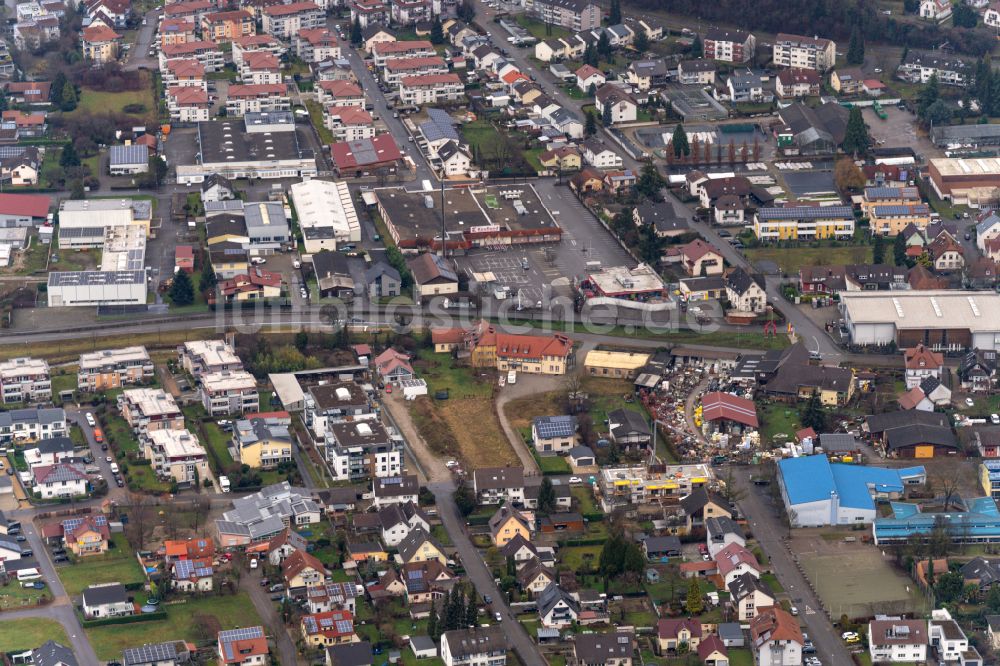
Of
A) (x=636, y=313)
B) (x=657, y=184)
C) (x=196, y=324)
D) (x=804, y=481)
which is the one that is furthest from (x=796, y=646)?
(x=657, y=184)

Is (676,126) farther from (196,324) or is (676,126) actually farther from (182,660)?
(182,660)

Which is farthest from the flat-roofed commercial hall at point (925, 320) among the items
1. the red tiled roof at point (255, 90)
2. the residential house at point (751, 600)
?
the red tiled roof at point (255, 90)

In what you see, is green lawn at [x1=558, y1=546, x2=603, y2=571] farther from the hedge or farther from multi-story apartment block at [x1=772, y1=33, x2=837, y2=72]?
multi-story apartment block at [x1=772, y1=33, x2=837, y2=72]

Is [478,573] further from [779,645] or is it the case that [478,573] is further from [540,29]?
[540,29]

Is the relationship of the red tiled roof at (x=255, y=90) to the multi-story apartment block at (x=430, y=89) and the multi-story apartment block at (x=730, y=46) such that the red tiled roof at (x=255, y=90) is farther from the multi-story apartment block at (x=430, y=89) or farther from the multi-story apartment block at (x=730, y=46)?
the multi-story apartment block at (x=730, y=46)

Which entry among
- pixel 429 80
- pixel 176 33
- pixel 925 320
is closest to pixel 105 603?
pixel 925 320
